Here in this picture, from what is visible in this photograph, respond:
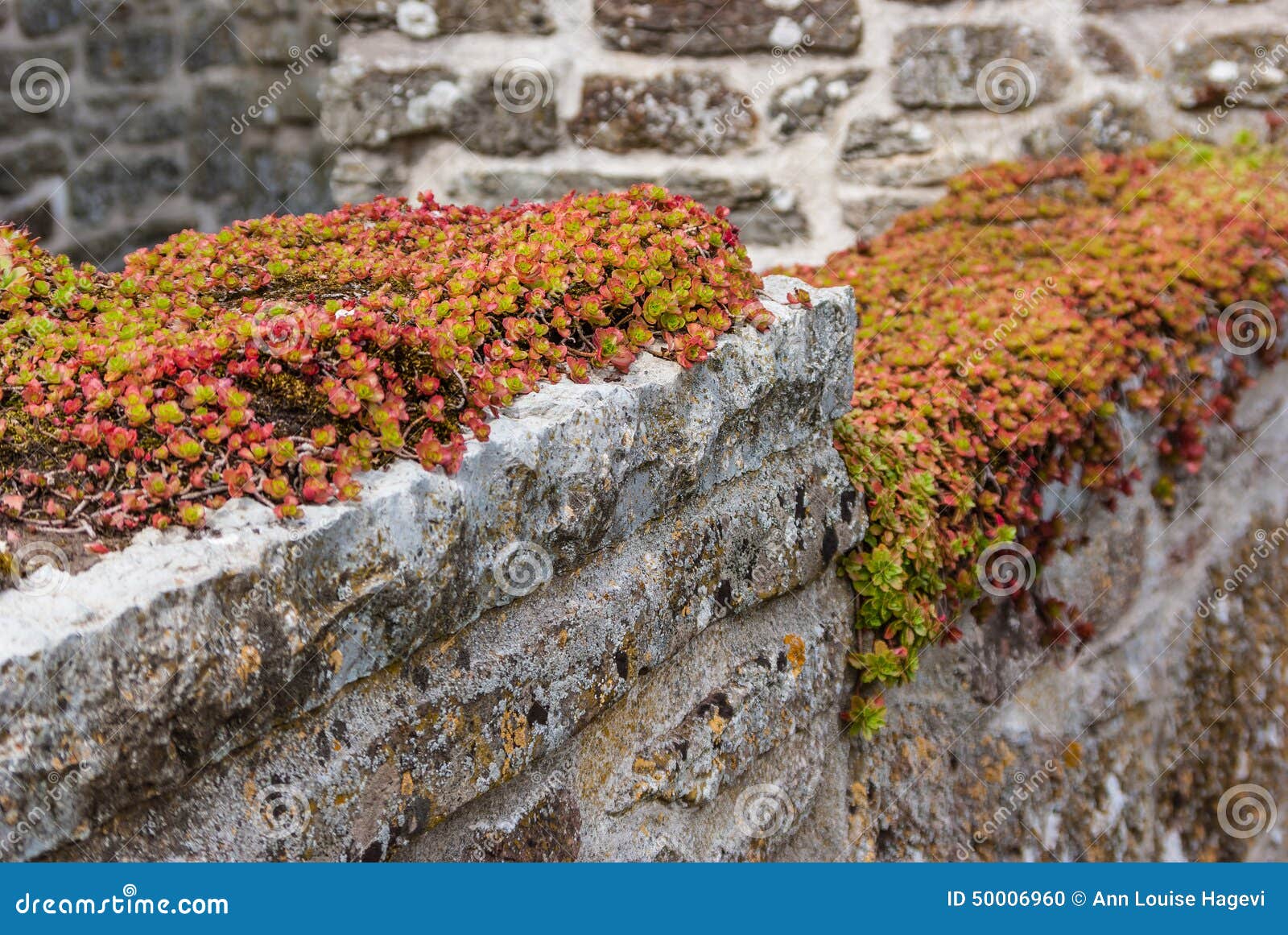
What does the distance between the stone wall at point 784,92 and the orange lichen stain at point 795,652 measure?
2.72 meters

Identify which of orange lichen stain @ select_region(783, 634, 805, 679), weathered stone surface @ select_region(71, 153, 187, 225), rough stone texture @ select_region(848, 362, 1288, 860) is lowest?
rough stone texture @ select_region(848, 362, 1288, 860)

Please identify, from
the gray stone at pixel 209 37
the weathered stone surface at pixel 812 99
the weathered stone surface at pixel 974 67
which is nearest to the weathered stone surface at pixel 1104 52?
the weathered stone surface at pixel 974 67

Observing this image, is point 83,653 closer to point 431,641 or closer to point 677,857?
point 431,641

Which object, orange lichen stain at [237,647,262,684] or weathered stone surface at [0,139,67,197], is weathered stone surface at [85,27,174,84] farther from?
orange lichen stain at [237,647,262,684]

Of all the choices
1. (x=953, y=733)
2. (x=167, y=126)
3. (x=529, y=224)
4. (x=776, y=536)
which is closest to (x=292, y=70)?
(x=167, y=126)

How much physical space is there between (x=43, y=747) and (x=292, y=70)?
4.19 meters

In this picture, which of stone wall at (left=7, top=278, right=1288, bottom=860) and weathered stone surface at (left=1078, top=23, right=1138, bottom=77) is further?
weathered stone surface at (left=1078, top=23, right=1138, bottom=77)

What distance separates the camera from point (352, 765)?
1438 millimetres

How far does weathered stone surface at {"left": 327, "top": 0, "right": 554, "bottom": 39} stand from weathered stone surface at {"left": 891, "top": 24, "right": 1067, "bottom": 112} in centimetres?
154

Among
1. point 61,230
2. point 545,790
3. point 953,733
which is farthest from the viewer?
point 61,230

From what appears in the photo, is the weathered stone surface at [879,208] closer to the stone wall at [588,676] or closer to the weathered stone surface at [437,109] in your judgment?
the weathered stone surface at [437,109]

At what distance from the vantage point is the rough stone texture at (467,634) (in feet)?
3.95

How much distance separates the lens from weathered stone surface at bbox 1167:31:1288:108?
427 centimetres

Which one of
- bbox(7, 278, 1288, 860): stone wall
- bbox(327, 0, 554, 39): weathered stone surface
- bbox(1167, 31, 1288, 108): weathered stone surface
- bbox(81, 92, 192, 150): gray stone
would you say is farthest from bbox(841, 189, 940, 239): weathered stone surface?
bbox(81, 92, 192, 150): gray stone
